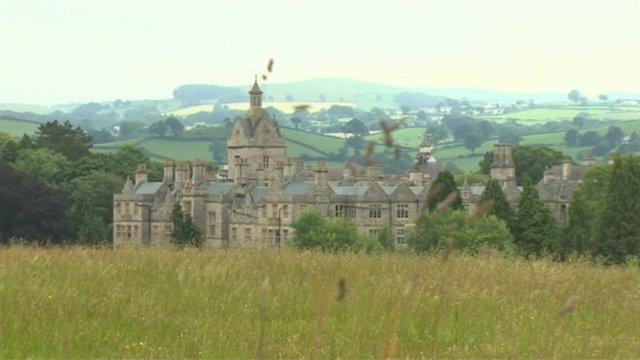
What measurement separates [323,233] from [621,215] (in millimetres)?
15825

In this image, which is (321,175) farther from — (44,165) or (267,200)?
(44,165)

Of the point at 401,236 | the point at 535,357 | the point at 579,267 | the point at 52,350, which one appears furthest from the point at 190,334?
the point at 401,236

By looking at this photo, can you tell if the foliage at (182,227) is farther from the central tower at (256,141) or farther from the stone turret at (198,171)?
the central tower at (256,141)

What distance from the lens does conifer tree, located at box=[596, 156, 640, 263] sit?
68188mm

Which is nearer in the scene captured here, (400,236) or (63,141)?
(400,236)

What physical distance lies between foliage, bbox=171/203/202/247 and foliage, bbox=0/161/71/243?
353 inches

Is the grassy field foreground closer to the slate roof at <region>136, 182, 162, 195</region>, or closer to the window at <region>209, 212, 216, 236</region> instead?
the window at <region>209, 212, 216, 236</region>

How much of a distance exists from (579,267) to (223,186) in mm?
77581

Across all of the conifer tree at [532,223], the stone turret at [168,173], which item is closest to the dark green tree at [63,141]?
the stone turret at [168,173]

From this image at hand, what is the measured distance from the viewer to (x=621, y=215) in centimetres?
6962

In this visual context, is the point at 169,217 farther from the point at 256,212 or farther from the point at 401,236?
the point at 401,236

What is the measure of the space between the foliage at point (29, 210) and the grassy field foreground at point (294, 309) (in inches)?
2445

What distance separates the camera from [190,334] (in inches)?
551

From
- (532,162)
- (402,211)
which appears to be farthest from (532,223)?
(532,162)
